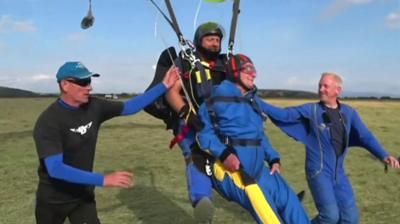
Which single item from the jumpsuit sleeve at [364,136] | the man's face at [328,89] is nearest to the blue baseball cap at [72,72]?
the man's face at [328,89]

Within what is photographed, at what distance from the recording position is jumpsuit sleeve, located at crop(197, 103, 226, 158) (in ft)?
15.6

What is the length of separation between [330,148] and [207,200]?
1751mm

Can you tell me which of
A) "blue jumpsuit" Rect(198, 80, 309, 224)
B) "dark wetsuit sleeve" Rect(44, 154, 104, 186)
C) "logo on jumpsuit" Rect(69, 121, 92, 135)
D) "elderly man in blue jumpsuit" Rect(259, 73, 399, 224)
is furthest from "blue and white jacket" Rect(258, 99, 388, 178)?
"dark wetsuit sleeve" Rect(44, 154, 104, 186)

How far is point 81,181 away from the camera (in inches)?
170

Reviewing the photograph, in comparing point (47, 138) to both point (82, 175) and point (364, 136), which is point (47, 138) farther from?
point (364, 136)

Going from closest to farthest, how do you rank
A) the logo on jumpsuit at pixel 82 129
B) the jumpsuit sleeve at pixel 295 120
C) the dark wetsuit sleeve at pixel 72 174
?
the dark wetsuit sleeve at pixel 72 174 → the logo on jumpsuit at pixel 82 129 → the jumpsuit sleeve at pixel 295 120

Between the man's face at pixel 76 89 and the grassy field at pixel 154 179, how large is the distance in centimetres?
341

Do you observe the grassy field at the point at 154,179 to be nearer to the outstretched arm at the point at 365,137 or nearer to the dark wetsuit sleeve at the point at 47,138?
the outstretched arm at the point at 365,137

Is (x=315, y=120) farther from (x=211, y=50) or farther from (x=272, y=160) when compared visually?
(x=211, y=50)

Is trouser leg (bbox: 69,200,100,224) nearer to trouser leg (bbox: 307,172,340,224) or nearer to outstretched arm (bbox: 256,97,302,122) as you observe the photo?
outstretched arm (bbox: 256,97,302,122)

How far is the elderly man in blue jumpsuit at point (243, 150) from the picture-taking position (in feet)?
15.4

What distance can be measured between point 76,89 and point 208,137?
124cm

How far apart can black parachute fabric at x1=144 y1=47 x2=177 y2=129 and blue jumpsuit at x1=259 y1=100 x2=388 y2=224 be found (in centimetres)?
98

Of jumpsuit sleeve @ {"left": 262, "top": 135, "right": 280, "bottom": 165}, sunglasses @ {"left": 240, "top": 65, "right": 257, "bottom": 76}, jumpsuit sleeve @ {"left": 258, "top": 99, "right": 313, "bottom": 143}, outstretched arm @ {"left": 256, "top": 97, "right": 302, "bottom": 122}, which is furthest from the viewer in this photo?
jumpsuit sleeve @ {"left": 258, "top": 99, "right": 313, "bottom": 143}
